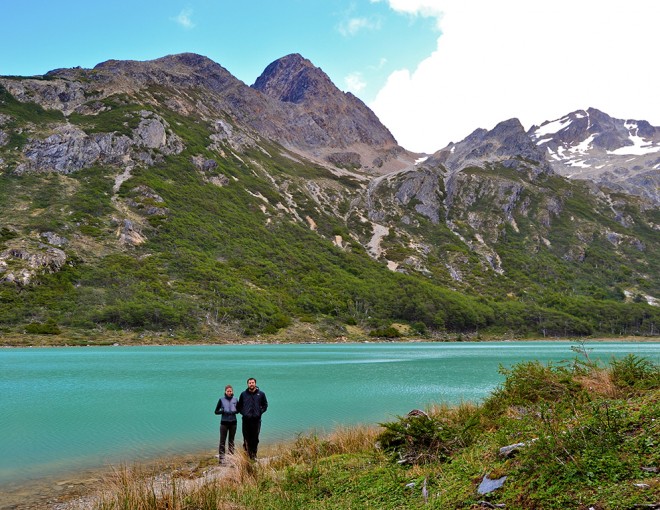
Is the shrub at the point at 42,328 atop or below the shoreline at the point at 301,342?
atop

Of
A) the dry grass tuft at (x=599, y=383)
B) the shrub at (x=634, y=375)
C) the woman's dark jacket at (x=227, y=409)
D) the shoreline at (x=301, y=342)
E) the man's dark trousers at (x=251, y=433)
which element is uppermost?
the shrub at (x=634, y=375)

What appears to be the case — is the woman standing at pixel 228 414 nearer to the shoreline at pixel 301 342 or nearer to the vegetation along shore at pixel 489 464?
the vegetation along shore at pixel 489 464

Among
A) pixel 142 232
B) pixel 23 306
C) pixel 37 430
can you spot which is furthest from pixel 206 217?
pixel 37 430

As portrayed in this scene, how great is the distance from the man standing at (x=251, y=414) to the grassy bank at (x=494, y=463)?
129 centimetres

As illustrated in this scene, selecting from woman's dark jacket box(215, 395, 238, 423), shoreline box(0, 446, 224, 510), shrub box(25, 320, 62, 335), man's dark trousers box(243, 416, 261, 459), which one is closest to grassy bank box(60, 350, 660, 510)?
man's dark trousers box(243, 416, 261, 459)

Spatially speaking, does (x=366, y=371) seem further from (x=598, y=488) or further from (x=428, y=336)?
(x=428, y=336)

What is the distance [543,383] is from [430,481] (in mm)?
5777

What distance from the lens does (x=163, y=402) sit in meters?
27.6

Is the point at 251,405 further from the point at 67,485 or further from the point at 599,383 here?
the point at 599,383

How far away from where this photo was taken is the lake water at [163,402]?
17.1m

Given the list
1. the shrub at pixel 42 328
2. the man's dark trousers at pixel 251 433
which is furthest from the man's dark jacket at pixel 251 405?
the shrub at pixel 42 328

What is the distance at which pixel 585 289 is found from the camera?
182250mm

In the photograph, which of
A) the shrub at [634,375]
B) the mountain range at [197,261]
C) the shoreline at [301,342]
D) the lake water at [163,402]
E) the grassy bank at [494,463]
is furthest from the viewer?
the mountain range at [197,261]

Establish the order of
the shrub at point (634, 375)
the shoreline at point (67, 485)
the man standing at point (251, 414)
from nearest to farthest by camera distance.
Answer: the shrub at point (634, 375), the shoreline at point (67, 485), the man standing at point (251, 414)
